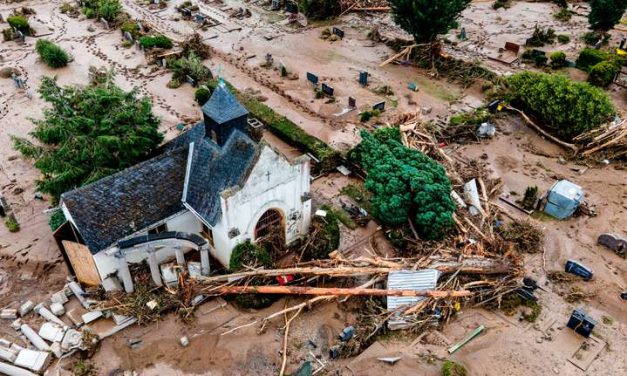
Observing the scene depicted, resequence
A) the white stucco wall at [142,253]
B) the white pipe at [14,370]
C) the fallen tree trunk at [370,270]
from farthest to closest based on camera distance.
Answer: the fallen tree trunk at [370,270] → the white stucco wall at [142,253] → the white pipe at [14,370]

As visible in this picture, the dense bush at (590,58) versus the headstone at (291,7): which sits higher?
the dense bush at (590,58)

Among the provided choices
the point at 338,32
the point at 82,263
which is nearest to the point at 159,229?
the point at 82,263

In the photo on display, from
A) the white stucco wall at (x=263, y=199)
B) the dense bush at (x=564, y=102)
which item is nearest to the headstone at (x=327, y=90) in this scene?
the dense bush at (x=564, y=102)

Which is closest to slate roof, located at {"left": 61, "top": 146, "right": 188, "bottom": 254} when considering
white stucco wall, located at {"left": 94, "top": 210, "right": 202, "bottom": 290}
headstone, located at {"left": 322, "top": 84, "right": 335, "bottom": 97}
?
white stucco wall, located at {"left": 94, "top": 210, "right": 202, "bottom": 290}

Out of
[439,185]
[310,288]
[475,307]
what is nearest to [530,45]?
[439,185]

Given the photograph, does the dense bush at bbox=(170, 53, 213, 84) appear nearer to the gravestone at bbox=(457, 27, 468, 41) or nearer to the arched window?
the arched window

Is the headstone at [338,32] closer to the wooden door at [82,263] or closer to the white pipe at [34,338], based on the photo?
the wooden door at [82,263]

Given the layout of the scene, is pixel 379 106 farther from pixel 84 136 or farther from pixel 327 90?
pixel 84 136
